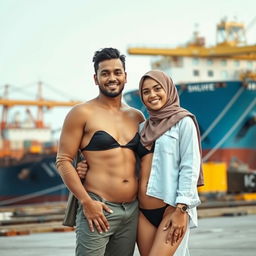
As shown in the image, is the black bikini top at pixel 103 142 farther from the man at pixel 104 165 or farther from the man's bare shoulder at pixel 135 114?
the man's bare shoulder at pixel 135 114

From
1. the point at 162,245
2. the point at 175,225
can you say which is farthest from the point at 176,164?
the point at 162,245

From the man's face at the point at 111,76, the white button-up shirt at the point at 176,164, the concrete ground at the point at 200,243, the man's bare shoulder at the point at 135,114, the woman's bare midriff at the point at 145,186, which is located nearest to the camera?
the white button-up shirt at the point at 176,164

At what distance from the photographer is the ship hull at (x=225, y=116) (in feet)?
108

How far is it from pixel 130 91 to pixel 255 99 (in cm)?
623

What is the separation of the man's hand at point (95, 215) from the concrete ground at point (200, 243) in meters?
3.18

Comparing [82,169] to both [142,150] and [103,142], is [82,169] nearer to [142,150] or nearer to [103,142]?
[103,142]

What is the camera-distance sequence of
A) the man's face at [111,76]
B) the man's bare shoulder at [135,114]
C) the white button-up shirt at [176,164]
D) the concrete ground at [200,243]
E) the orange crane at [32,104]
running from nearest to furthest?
the white button-up shirt at [176,164] → the man's face at [111,76] → the man's bare shoulder at [135,114] → the concrete ground at [200,243] → the orange crane at [32,104]

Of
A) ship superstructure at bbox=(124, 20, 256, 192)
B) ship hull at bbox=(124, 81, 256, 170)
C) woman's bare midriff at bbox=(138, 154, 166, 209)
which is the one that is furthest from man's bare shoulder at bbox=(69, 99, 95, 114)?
ship hull at bbox=(124, 81, 256, 170)

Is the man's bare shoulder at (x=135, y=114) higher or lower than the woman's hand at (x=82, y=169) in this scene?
higher

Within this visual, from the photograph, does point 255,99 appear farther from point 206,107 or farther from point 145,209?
point 145,209

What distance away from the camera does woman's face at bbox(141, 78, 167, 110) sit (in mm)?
3457

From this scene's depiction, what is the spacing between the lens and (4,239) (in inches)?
371

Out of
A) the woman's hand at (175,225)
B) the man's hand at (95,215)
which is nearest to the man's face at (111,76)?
the man's hand at (95,215)

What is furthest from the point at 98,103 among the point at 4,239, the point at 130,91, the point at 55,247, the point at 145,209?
the point at 130,91
